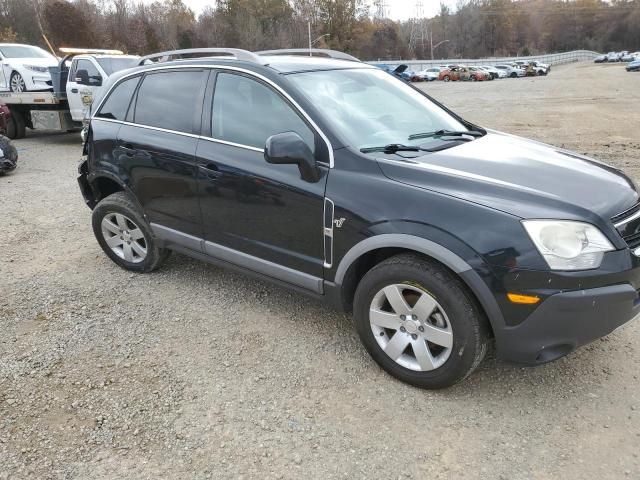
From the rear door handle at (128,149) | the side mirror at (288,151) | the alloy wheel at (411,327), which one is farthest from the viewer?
the rear door handle at (128,149)

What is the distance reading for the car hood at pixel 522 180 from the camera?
8.50ft

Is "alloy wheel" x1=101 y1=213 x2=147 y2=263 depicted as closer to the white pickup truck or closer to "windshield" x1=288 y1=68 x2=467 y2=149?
"windshield" x1=288 y1=68 x2=467 y2=149

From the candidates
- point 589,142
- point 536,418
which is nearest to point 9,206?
point 536,418

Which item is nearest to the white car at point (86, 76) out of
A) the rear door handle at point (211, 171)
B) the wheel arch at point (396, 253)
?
the rear door handle at point (211, 171)

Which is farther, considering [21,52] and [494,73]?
[494,73]

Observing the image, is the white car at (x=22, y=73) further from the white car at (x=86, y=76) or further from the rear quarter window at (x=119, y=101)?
the rear quarter window at (x=119, y=101)

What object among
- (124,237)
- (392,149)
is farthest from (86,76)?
(392,149)

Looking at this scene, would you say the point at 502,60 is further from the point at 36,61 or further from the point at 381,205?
the point at 381,205

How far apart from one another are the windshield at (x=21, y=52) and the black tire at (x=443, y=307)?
574 inches

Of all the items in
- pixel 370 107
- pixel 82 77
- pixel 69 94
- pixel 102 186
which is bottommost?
pixel 102 186

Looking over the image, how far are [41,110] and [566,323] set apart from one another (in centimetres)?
1288

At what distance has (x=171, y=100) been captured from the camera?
399 centimetres

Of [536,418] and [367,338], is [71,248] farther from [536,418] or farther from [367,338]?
[536,418]

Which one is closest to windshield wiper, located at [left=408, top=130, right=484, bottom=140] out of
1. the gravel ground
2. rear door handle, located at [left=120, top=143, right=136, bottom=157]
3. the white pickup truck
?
the gravel ground
